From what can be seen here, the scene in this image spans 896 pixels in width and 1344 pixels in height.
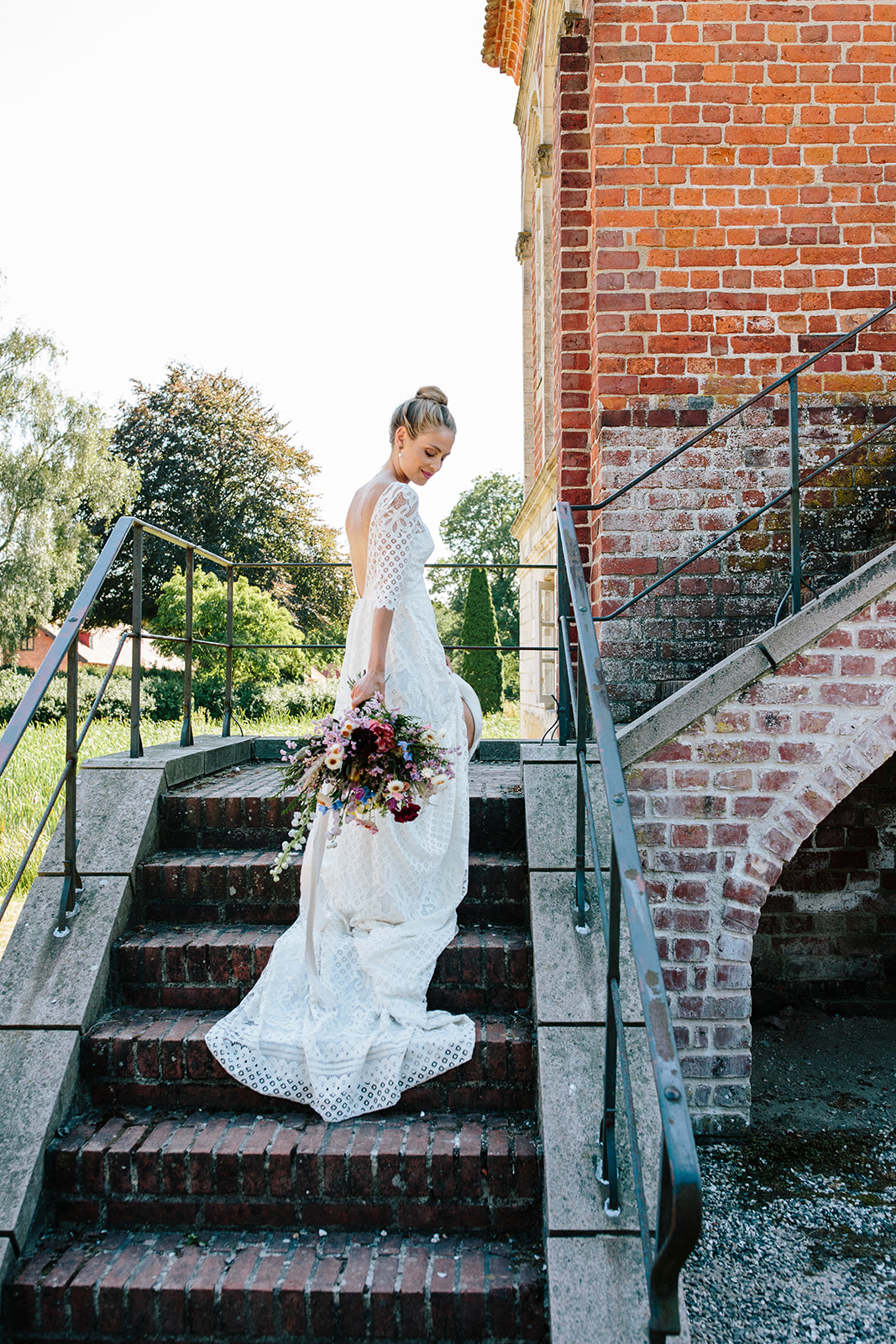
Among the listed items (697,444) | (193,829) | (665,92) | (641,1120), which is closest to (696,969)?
(641,1120)

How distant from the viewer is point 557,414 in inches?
202

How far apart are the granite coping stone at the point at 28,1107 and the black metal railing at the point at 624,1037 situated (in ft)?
5.28

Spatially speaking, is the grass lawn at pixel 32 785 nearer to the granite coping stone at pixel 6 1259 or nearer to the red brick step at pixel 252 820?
the red brick step at pixel 252 820

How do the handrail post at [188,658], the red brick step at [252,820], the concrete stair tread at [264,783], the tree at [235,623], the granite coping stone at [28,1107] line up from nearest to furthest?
the granite coping stone at [28,1107] → the red brick step at [252,820] → the concrete stair tread at [264,783] → the handrail post at [188,658] → the tree at [235,623]

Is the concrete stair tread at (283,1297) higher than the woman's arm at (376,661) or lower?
lower

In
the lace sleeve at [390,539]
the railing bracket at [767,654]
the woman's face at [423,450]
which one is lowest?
the railing bracket at [767,654]

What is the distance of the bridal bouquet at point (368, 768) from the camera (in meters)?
2.85

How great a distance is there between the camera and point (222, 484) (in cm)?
2848

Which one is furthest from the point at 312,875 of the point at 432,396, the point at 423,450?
the point at 432,396

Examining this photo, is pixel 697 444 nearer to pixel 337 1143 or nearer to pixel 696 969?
pixel 696 969

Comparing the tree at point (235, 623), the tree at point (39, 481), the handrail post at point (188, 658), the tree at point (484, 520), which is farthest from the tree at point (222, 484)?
the handrail post at point (188, 658)

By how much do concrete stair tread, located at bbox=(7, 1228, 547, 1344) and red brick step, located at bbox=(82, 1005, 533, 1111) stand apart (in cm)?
46

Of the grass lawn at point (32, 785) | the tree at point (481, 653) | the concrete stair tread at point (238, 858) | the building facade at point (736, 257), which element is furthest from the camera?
the tree at point (481, 653)

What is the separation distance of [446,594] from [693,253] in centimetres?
3940
